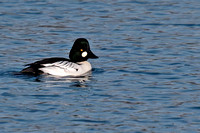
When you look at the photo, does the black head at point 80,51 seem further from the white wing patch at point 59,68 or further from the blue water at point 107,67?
the white wing patch at point 59,68

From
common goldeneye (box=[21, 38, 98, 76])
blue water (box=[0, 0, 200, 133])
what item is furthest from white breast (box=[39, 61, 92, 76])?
blue water (box=[0, 0, 200, 133])

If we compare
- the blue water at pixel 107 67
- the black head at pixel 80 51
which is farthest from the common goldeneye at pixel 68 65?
the blue water at pixel 107 67

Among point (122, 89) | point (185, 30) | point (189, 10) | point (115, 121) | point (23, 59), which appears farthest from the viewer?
point (189, 10)

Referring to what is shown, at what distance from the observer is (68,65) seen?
17.5 metres

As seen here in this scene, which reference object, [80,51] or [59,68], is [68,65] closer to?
[59,68]

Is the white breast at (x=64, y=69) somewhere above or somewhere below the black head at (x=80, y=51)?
below

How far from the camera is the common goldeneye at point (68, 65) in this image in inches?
673

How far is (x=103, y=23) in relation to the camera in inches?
932

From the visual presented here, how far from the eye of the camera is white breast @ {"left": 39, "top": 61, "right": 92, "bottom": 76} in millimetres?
17281

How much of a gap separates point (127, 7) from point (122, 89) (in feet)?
36.8

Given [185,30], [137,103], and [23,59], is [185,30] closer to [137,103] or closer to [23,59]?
[23,59]

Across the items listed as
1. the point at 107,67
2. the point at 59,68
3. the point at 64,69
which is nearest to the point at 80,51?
the point at 107,67

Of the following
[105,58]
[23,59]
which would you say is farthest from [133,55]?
[23,59]

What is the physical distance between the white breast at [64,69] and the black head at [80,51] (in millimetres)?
479
